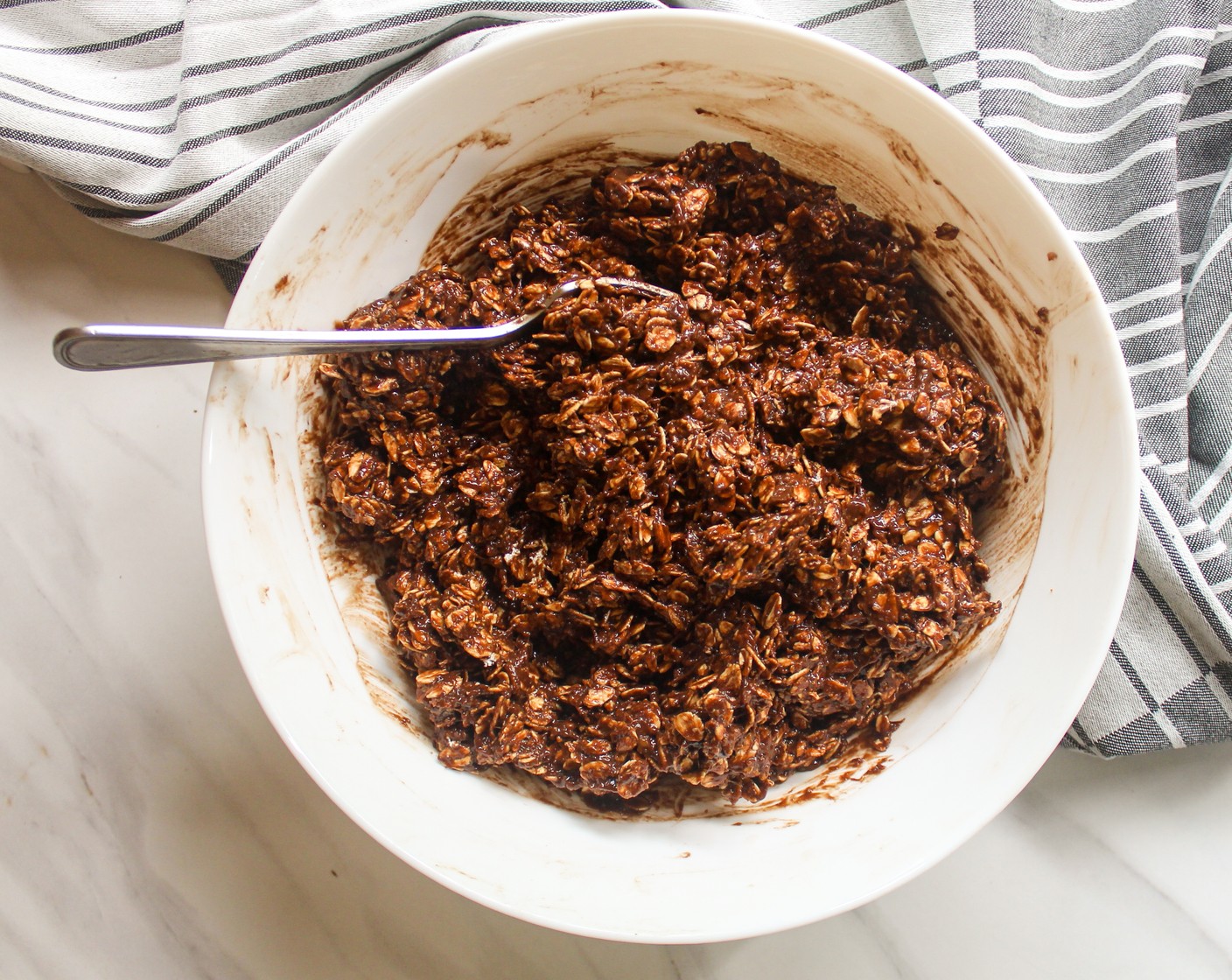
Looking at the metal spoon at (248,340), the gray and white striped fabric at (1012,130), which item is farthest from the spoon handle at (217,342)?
the gray and white striped fabric at (1012,130)

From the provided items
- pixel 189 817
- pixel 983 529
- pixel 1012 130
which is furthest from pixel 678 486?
pixel 189 817

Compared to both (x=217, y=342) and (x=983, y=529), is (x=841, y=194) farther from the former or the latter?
(x=217, y=342)

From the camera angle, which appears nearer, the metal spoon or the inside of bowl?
the metal spoon

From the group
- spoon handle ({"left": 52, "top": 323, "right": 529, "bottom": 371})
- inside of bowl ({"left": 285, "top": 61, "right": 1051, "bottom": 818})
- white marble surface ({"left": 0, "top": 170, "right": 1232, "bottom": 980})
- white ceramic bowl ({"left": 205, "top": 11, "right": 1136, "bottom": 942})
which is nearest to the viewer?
spoon handle ({"left": 52, "top": 323, "right": 529, "bottom": 371})

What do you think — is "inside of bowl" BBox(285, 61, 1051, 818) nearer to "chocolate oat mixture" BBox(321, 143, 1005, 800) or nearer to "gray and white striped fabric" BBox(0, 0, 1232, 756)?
"chocolate oat mixture" BBox(321, 143, 1005, 800)

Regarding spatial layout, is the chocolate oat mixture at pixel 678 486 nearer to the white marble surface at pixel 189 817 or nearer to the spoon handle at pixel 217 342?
the spoon handle at pixel 217 342

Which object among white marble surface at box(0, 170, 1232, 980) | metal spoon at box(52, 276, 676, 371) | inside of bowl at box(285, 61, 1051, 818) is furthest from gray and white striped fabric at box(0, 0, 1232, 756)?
metal spoon at box(52, 276, 676, 371)

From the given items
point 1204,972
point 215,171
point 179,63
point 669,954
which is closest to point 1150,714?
point 1204,972

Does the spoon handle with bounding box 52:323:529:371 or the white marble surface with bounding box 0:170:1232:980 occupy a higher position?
the spoon handle with bounding box 52:323:529:371
